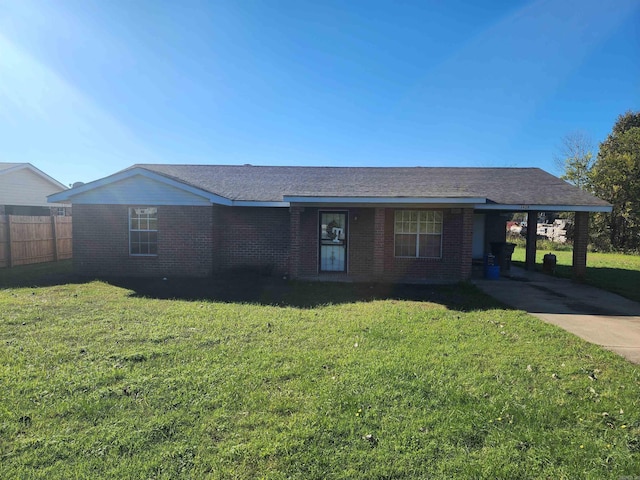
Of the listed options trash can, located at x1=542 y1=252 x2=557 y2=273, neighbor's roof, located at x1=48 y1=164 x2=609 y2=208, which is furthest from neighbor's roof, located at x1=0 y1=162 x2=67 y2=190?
trash can, located at x1=542 y1=252 x2=557 y2=273

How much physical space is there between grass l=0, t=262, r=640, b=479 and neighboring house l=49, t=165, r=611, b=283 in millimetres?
5078

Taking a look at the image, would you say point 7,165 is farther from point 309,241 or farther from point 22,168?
point 309,241

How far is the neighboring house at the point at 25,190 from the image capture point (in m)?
20.2

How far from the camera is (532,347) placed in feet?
18.4

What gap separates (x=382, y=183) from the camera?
13.2 meters

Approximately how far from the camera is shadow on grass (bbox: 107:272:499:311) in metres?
8.86

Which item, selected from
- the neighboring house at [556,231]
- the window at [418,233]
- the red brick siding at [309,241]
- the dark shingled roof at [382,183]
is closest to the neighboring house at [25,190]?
the dark shingled roof at [382,183]

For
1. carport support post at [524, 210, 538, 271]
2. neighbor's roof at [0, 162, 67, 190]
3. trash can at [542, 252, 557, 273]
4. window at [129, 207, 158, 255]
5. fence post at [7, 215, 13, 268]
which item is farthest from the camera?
neighbor's roof at [0, 162, 67, 190]

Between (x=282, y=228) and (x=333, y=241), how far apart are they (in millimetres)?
1730

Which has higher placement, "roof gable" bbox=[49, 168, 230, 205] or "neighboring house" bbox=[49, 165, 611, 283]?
"roof gable" bbox=[49, 168, 230, 205]

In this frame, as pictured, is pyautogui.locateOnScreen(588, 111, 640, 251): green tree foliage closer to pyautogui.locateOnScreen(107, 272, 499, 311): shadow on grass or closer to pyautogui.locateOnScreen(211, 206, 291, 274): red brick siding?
pyautogui.locateOnScreen(107, 272, 499, 311): shadow on grass

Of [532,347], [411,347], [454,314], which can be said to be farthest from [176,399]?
[454,314]

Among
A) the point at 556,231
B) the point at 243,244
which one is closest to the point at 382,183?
the point at 243,244

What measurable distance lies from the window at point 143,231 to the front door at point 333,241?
538 cm
